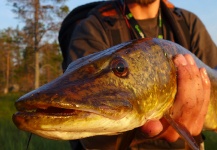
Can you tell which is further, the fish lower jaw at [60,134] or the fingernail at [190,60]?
the fingernail at [190,60]

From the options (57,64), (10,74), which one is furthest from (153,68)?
(10,74)

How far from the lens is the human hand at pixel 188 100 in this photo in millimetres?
1877

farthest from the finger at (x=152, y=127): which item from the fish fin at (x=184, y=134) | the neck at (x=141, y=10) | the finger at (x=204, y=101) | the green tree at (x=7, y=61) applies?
the green tree at (x=7, y=61)

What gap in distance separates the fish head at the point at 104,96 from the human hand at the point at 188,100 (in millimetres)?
49

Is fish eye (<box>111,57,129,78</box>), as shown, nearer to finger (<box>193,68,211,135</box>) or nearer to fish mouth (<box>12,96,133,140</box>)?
fish mouth (<box>12,96,133,140</box>)

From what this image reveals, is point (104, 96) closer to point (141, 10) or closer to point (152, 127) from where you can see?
point (152, 127)

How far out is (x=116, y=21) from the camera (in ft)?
8.63

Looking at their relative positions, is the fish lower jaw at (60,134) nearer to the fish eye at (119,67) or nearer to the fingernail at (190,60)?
the fish eye at (119,67)

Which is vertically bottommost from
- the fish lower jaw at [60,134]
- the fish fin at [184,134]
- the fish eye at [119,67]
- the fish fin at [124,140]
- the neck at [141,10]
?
the fish fin at [124,140]

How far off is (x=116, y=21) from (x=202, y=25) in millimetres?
690

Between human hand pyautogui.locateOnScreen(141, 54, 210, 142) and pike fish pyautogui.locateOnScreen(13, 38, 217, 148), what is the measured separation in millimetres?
41

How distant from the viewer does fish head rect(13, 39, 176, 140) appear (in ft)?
4.33

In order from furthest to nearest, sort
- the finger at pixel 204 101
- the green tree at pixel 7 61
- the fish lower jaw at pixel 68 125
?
the green tree at pixel 7 61
the finger at pixel 204 101
the fish lower jaw at pixel 68 125

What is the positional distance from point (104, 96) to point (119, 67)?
0.73 feet
